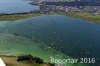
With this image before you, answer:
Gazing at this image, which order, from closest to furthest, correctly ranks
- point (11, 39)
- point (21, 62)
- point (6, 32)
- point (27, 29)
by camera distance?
point (21, 62)
point (11, 39)
point (6, 32)
point (27, 29)

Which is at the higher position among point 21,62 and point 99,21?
point 21,62

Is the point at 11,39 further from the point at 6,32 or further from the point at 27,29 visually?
the point at 27,29

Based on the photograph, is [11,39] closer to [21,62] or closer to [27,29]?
[27,29]

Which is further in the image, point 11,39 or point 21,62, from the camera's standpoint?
point 11,39

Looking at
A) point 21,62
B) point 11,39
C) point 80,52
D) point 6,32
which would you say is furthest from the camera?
point 6,32

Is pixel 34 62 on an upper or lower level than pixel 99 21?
upper

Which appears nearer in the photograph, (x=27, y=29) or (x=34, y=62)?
(x=34, y=62)

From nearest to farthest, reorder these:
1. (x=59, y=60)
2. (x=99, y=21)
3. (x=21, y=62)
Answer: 1. (x=21, y=62)
2. (x=59, y=60)
3. (x=99, y=21)

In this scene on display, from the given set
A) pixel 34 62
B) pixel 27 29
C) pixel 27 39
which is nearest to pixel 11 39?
pixel 27 39

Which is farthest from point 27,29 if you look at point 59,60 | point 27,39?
point 59,60
